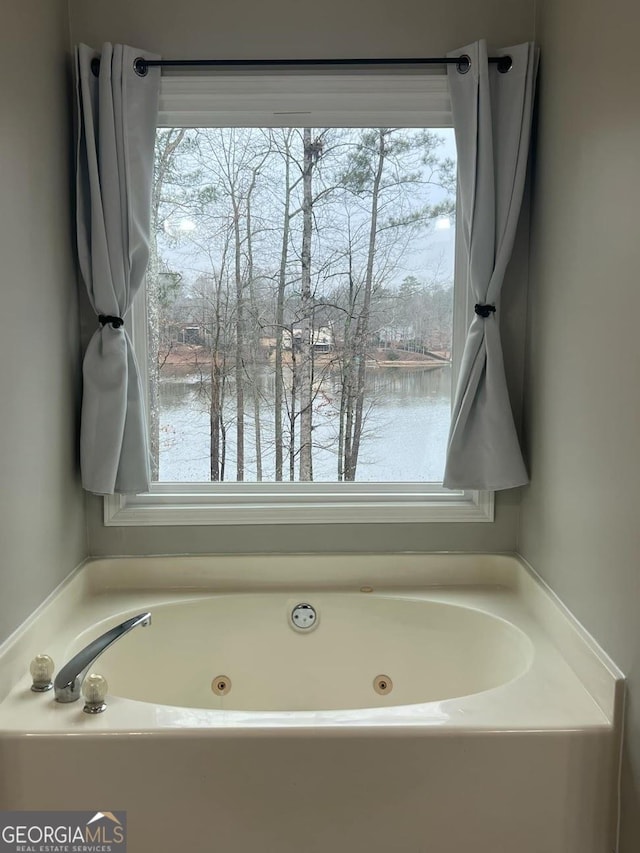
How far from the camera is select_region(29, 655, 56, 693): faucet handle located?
1.54m

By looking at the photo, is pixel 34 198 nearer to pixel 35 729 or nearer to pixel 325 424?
pixel 325 424

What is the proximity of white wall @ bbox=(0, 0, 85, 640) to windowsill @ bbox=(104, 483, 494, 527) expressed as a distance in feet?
0.69

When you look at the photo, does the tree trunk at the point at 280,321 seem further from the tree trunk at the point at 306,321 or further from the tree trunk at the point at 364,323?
the tree trunk at the point at 364,323

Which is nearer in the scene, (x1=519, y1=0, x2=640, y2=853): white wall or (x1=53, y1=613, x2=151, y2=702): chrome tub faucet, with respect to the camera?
(x1=519, y1=0, x2=640, y2=853): white wall

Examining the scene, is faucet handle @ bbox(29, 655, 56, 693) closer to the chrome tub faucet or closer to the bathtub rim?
the chrome tub faucet

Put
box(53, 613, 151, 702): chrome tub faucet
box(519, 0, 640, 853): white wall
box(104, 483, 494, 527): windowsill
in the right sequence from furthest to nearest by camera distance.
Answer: box(104, 483, 494, 527): windowsill < box(53, 613, 151, 702): chrome tub faucet < box(519, 0, 640, 853): white wall

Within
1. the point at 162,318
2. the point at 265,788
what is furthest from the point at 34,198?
Result: the point at 265,788

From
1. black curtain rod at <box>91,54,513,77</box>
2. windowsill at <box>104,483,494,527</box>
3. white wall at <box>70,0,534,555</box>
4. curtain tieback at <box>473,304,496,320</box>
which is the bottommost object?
windowsill at <box>104,483,494,527</box>

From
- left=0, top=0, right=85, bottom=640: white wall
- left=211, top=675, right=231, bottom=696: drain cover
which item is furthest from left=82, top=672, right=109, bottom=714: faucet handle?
left=211, top=675, right=231, bottom=696: drain cover

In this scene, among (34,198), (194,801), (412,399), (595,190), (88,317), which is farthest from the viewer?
(412,399)

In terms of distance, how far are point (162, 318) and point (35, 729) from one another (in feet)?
4.30

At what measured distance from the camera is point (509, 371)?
215 cm

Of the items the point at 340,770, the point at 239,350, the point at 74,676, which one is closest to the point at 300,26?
the point at 239,350

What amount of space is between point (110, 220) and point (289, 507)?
1058 millimetres
